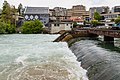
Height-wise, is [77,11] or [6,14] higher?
[77,11]

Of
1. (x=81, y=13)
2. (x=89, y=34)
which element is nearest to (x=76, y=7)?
(x=81, y=13)

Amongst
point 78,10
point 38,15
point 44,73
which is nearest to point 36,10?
point 38,15

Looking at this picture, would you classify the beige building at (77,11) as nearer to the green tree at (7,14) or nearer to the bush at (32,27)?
the green tree at (7,14)

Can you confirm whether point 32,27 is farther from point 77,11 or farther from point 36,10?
point 77,11

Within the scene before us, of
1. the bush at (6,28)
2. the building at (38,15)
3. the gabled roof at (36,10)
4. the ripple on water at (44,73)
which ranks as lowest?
the bush at (6,28)

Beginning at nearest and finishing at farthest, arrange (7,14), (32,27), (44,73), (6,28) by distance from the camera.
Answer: (44,73)
(6,28)
(32,27)
(7,14)

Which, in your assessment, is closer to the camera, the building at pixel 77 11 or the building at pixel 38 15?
the building at pixel 38 15

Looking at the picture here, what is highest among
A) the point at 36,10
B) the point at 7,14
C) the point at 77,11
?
the point at 36,10

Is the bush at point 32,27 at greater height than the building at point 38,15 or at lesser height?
lesser

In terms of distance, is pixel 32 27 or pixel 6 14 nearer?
pixel 32 27

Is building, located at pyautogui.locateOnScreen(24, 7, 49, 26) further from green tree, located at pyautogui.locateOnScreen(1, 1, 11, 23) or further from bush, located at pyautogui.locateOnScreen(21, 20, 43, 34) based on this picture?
bush, located at pyautogui.locateOnScreen(21, 20, 43, 34)

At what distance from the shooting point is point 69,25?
9006 cm

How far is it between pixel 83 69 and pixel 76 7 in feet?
469

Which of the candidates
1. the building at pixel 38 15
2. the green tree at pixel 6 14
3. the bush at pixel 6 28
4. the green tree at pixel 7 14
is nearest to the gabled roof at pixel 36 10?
the building at pixel 38 15
